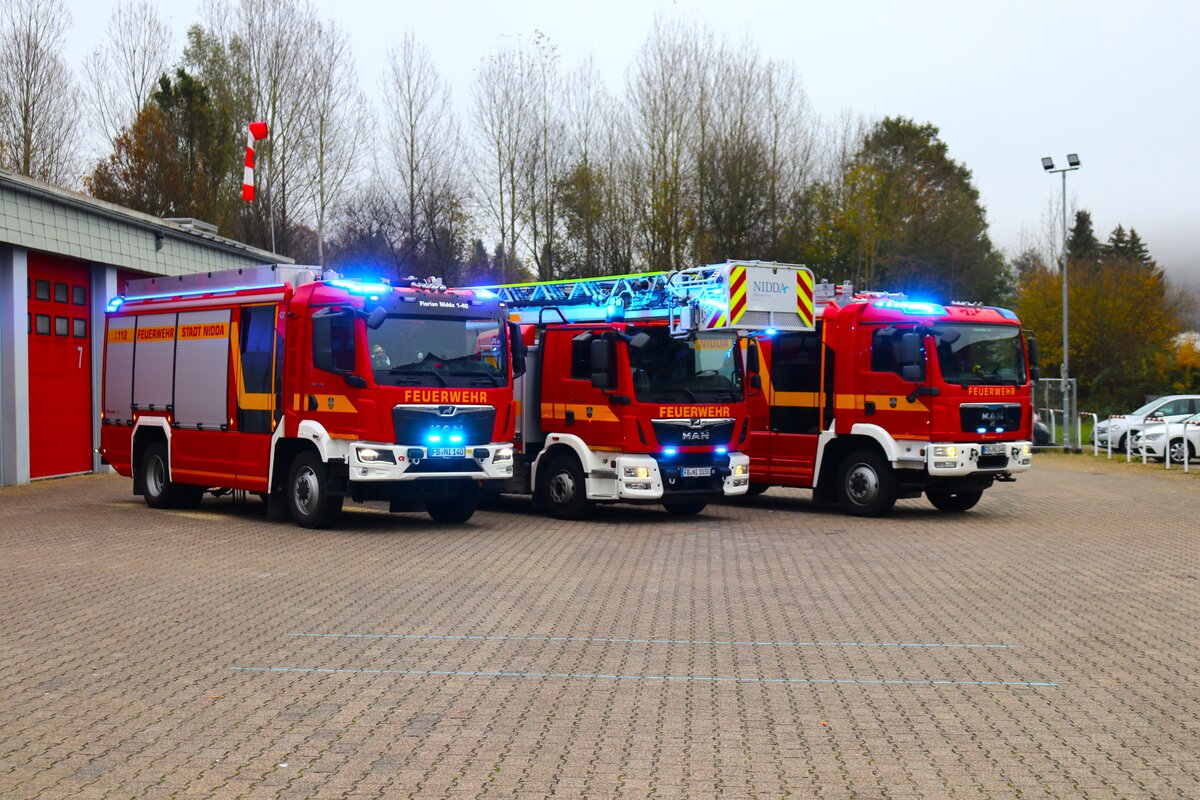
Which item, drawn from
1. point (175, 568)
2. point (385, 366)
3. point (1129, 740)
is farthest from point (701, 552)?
point (1129, 740)

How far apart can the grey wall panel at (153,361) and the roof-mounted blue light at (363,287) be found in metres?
3.68

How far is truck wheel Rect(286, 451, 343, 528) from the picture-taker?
15641 mm

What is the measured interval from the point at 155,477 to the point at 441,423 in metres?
5.47

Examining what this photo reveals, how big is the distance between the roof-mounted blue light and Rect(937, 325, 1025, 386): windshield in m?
7.50

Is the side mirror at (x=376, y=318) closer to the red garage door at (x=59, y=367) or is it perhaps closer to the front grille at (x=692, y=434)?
the front grille at (x=692, y=434)

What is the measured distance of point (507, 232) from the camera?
44906 millimetres

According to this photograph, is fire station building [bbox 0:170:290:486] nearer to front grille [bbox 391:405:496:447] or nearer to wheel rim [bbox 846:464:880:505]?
front grille [bbox 391:405:496:447]

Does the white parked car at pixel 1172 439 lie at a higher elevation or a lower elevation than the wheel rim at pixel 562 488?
higher

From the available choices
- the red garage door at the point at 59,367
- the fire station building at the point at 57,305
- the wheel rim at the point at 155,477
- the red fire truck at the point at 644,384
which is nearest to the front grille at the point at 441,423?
the red fire truck at the point at 644,384

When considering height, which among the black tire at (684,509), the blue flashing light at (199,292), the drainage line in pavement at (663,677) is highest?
the blue flashing light at (199,292)

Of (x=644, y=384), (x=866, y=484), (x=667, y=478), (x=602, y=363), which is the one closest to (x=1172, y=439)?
(x=866, y=484)

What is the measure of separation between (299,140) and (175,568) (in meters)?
34.4

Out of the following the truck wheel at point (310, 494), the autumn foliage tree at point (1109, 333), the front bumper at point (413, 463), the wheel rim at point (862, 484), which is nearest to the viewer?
the front bumper at point (413, 463)

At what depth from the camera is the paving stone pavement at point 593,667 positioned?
5.80 m
